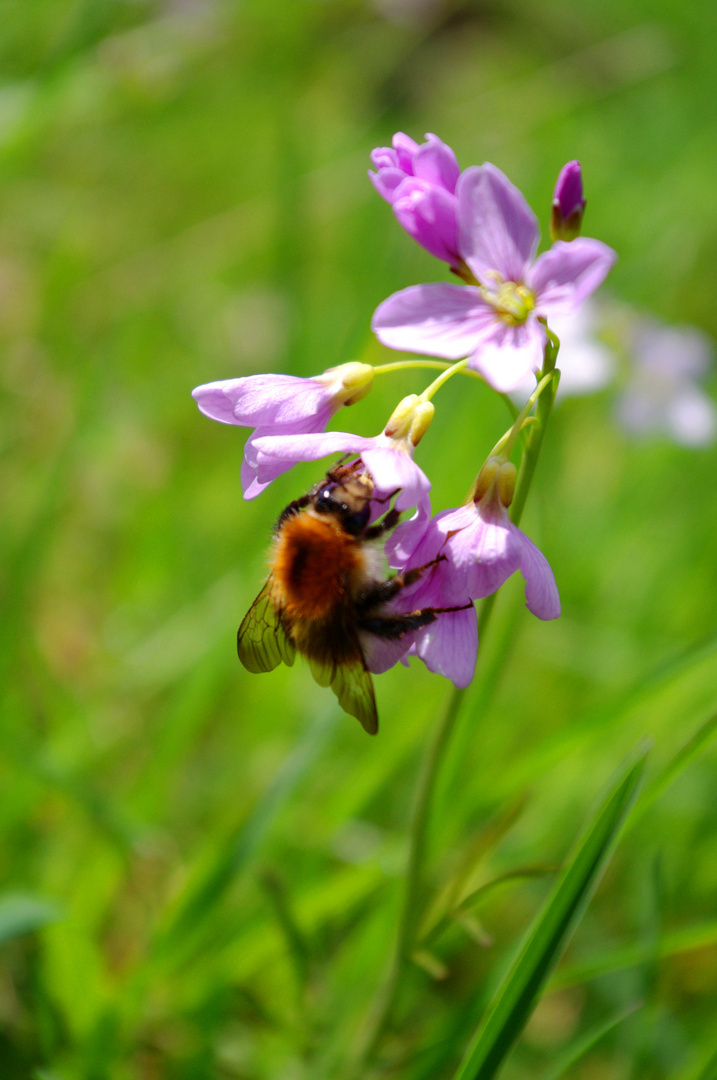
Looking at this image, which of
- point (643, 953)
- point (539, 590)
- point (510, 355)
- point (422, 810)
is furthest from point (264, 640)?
point (643, 953)

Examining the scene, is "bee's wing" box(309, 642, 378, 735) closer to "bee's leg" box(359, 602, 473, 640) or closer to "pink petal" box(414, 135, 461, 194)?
"bee's leg" box(359, 602, 473, 640)

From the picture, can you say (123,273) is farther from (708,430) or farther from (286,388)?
(286,388)

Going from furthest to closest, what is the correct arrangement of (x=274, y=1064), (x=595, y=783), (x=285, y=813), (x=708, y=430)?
(x=708, y=430) → (x=595, y=783) → (x=285, y=813) → (x=274, y=1064)

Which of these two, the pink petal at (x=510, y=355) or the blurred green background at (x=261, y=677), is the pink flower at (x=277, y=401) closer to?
the pink petal at (x=510, y=355)

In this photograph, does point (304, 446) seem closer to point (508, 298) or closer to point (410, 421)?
point (410, 421)

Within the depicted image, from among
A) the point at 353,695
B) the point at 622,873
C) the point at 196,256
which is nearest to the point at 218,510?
the point at 196,256
